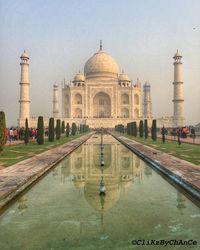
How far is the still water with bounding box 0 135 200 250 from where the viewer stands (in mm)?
2910

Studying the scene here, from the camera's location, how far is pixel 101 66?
4903 centimetres

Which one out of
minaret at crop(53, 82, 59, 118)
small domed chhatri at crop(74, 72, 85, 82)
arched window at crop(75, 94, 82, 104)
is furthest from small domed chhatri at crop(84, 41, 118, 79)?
minaret at crop(53, 82, 59, 118)

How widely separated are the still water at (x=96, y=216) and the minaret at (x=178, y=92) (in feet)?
116

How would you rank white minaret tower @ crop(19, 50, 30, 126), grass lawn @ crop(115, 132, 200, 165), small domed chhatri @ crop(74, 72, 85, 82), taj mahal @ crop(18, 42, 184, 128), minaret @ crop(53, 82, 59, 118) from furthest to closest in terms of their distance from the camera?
small domed chhatri @ crop(74, 72, 85, 82)
minaret @ crop(53, 82, 59, 118)
taj mahal @ crop(18, 42, 184, 128)
white minaret tower @ crop(19, 50, 30, 126)
grass lawn @ crop(115, 132, 200, 165)

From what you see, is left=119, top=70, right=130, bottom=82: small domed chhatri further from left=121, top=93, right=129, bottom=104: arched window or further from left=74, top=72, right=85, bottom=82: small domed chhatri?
left=74, top=72, right=85, bottom=82: small domed chhatri

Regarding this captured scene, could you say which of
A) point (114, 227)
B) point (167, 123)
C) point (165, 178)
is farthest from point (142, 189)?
point (167, 123)

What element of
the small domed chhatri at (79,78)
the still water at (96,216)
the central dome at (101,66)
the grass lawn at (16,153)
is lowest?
the still water at (96,216)

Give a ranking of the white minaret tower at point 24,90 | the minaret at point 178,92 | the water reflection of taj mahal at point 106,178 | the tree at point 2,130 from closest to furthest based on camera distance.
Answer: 1. the water reflection of taj mahal at point 106,178
2. the tree at point 2,130
3. the white minaret tower at point 24,90
4. the minaret at point 178,92

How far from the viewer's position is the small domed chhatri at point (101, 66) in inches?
1928

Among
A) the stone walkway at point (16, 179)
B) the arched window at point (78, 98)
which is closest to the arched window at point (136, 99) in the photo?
the arched window at point (78, 98)

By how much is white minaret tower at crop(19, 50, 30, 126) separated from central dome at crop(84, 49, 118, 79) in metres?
13.5

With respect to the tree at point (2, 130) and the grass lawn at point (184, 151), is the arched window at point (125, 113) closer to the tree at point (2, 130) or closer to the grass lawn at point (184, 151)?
the grass lawn at point (184, 151)

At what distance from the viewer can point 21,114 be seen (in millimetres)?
38844

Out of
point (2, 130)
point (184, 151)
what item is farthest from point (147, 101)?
point (2, 130)
